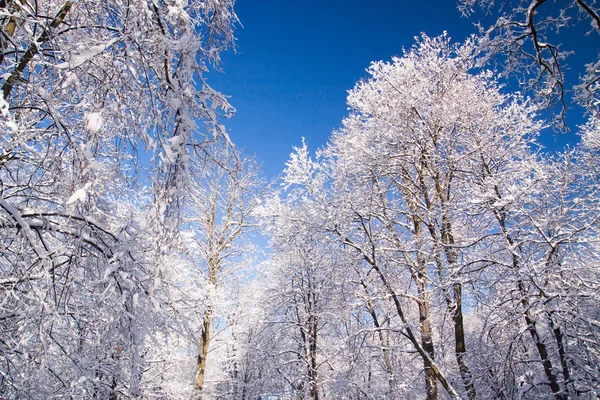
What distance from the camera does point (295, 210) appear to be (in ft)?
26.7

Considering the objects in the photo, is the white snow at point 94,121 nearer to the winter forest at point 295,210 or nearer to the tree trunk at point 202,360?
the winter forest at point 295,210

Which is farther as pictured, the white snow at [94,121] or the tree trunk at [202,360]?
the tree trunk at [202,360]

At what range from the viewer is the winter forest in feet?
6.35

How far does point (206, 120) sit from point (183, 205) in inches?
20.9

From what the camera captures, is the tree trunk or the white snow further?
the tree trunk

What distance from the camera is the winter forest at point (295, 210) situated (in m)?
1.94

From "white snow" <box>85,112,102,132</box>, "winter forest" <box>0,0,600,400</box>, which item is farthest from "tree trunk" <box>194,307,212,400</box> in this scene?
"white snow" <box>85,112,102,132</box>

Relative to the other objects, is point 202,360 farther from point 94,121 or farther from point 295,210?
point 94,121

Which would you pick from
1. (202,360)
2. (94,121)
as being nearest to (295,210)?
(202,360)

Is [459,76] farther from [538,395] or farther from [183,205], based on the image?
[183,205]

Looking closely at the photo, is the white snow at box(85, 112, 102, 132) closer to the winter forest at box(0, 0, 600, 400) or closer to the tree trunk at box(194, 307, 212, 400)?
the winter forest at box(0, 0, 600, 400)

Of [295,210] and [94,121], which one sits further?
[295,210]

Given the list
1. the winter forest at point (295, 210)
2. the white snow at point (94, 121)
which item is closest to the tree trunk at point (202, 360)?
the winter forest at point (295, 210)

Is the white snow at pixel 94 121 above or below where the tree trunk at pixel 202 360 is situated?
above
